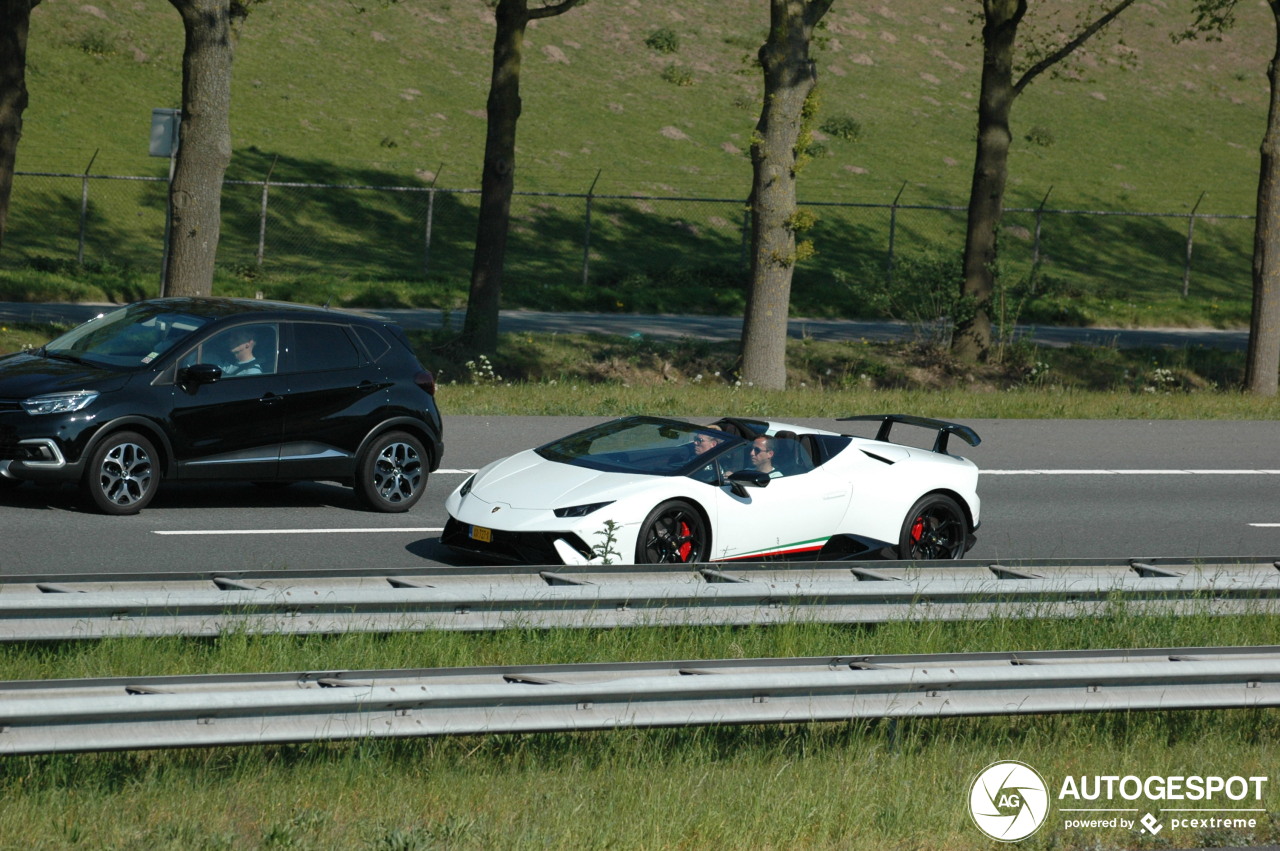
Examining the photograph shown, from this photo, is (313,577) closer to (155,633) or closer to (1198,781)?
(155,633)

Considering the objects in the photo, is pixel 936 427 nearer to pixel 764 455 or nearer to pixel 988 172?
pixel 764 455

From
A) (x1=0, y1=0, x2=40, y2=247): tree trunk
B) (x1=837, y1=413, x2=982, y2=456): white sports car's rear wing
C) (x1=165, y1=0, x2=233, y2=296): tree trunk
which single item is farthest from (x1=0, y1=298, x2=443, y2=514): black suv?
(x1=0, y1=0, x2=40, y2=247): tree trunk

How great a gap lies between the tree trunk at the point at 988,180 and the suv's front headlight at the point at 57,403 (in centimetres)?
1736

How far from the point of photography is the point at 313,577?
755 cm

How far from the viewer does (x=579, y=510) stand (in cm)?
996

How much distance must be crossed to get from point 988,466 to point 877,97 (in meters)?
45.4

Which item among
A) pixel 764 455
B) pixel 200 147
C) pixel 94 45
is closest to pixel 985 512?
pixel 764 455

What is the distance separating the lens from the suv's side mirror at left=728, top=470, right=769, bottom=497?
34.2 ft

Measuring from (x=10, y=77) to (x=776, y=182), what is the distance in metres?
10.8

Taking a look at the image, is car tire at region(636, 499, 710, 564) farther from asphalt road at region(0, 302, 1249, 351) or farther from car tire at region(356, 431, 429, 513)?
asphalt road at region(0, 302, 1249, 351)

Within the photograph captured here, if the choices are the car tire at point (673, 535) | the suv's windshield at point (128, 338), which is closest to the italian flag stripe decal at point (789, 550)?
the car tire at point (673, 535)

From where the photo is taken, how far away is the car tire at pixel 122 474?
11.4m

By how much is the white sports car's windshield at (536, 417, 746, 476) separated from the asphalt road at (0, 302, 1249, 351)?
1360 cm

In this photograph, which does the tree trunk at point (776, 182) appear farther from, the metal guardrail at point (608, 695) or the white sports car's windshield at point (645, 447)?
the metal guardrail at point (608, 695)
